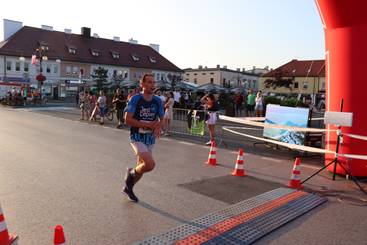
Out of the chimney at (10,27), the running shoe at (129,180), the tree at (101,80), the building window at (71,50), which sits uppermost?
the chimney at (10,27)

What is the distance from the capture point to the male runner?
5.36 meters

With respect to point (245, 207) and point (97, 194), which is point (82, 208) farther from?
point (245, 207)

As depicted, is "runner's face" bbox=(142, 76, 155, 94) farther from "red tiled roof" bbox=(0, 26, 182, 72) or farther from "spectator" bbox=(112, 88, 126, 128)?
"red tiled roof" bbox=(0, 26, 182, 72)

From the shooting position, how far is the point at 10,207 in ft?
17.3

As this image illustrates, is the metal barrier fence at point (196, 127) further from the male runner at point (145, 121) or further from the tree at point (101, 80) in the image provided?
the tree at point (101, 80)

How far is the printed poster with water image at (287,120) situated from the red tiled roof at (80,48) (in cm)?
4988

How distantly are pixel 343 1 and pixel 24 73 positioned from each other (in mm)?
54705

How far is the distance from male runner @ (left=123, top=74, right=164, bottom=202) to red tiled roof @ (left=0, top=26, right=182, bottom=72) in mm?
53126

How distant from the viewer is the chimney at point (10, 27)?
183 ft

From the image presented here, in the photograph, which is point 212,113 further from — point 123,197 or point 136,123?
point 136,123

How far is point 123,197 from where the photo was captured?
5898 millimetres

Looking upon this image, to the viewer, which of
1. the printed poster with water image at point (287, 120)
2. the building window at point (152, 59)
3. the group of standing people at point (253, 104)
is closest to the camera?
the printed poster with water image at point (287, 120)

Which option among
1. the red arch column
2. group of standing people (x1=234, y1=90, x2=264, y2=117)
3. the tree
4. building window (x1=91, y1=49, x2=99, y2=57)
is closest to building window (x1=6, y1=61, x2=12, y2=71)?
the tree

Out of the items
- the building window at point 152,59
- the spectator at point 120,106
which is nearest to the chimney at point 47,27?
the building window at point 152,59
